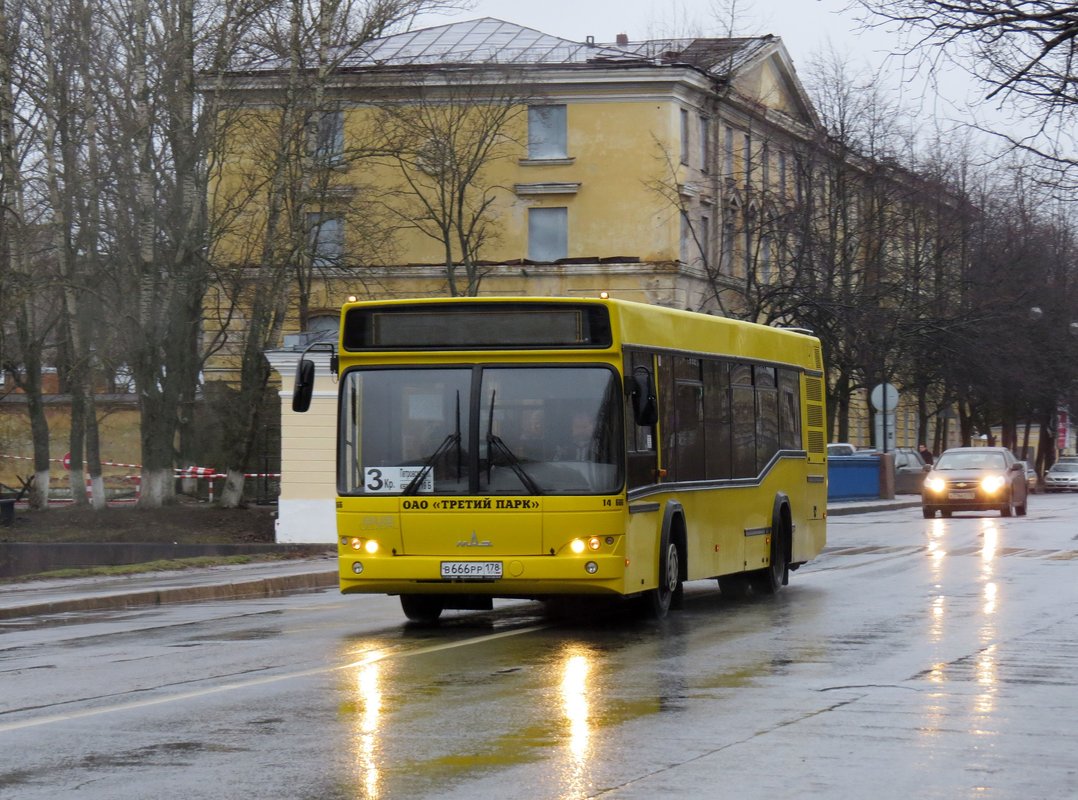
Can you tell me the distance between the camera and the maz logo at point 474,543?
49.9 ft

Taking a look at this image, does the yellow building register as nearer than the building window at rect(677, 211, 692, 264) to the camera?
Yes

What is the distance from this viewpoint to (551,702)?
10.9 m

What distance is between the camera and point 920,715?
10.3 metres

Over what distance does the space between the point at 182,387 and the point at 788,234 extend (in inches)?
1028

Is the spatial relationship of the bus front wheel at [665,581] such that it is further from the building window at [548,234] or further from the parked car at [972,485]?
the building window at [548,234]

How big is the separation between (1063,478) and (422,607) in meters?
64.7

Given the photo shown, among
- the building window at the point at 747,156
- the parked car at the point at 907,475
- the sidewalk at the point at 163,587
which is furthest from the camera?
the parked car at the point at 907,475

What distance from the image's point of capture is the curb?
1941 centimetres

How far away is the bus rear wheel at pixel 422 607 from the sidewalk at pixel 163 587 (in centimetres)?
454

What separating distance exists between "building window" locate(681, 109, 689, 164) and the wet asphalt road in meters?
46.2

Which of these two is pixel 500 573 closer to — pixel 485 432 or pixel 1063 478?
pixel 485 432

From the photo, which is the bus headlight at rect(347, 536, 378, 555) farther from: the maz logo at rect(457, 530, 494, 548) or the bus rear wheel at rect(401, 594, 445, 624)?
the bus rear wheel at rect(401, 594, 445, 624)

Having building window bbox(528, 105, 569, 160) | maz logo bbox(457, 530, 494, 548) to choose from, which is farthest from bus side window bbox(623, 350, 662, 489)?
building window bbox(528, 105, 569, 160)

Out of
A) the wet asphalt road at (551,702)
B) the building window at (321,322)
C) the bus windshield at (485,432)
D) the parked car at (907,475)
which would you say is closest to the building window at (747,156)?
the parked car at (907,475)
